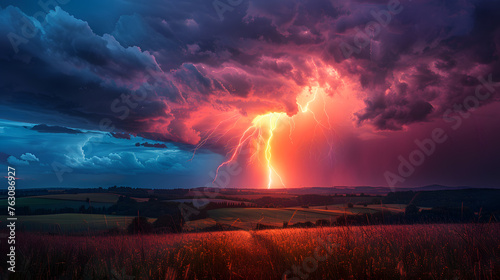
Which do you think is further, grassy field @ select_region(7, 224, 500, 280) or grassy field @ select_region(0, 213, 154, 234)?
grassy field @ select_region(0, 213, 154, 234)

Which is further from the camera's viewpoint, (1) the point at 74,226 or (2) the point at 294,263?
(1) the point at 74,226

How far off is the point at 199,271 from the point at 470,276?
4.23 m

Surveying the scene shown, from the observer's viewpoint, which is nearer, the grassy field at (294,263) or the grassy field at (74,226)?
the grassy field at (294,263)

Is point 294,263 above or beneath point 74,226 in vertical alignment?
beneath

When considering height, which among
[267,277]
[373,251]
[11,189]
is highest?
[11,189]

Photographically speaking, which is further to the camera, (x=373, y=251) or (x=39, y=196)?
(x=39, y=196)

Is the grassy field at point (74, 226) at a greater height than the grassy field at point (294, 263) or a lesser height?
greater

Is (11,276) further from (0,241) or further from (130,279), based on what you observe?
(0,241)

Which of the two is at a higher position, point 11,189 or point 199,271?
point 11,189

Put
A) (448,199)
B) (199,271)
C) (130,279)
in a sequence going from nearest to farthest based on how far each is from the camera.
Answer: (130,279) → (199,271) → (448,199)

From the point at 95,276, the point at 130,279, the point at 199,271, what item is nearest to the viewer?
the point at 130,279

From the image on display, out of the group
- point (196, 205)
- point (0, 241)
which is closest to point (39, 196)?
point (196, 205)

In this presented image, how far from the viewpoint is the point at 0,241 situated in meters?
7.42

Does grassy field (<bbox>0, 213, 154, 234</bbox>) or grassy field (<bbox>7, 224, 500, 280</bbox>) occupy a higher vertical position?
grassy field (<bbox>0, 213, 154, 234</bbox>)
